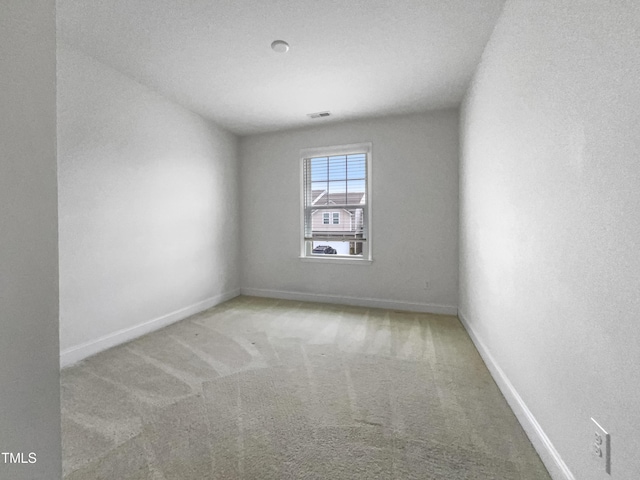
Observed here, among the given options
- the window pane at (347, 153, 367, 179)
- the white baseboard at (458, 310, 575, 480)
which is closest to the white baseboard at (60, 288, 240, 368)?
the window pane at (347, 153, 367, 179)

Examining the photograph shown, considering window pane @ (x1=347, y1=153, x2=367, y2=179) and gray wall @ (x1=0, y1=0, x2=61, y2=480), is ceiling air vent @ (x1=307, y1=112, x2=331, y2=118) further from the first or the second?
gray wall @ (x1=0, y1=0, x2=61, y2=480)

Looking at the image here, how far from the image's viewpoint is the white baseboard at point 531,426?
48.7 inches

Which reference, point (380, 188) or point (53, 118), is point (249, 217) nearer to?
point (380, 188)

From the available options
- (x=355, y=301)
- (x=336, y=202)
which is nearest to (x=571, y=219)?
(x=355, y=301)

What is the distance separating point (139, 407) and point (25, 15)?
6.43 feet

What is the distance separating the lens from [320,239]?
14.1 feet

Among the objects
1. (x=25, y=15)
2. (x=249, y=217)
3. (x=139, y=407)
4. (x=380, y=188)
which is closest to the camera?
(x=25, y=15)

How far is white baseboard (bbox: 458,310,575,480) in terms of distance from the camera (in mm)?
1237

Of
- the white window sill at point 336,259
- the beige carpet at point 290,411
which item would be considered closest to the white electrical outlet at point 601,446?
the beige carpet at point 290,411

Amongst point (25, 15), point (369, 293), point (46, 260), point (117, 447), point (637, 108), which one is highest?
point (25, 15)

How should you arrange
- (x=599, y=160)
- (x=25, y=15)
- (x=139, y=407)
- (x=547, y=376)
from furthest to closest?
(x=139, y=407), (x=547, y=376), (x=599, y=160), (x=25, y=15)

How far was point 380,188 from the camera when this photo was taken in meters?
3.89

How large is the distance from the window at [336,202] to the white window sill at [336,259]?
15 mm

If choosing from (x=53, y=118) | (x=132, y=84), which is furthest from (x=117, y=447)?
(x=132, y=84)
